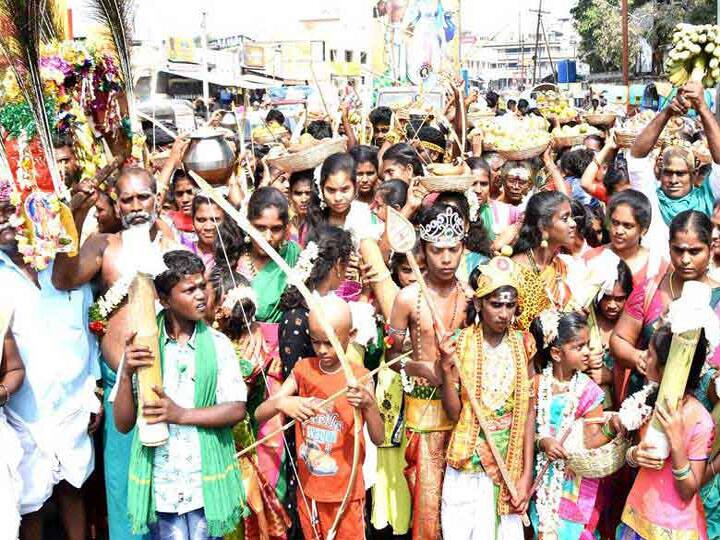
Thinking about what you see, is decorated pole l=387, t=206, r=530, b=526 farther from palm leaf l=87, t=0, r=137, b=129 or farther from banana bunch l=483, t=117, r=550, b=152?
banana bunch l=483, t=117, r=550, b=152

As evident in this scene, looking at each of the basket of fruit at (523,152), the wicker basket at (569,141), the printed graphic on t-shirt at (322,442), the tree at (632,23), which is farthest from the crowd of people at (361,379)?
the tree at (632,23)

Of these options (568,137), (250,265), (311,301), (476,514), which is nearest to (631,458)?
(476,514)

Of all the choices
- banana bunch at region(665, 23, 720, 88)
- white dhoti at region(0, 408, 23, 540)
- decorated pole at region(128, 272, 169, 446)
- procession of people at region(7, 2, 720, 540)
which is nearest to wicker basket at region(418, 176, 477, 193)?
procession of people at region(7, 2, 720, 540)

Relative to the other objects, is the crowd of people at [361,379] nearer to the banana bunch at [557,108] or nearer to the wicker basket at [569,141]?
the wicker basket at [569,141]

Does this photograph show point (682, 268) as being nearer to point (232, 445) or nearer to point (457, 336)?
point (457, 336)

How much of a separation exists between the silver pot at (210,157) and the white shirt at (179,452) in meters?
1.63

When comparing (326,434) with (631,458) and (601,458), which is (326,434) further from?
(631,458)

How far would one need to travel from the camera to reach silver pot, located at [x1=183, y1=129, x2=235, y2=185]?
512 centimetres

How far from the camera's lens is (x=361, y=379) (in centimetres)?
360

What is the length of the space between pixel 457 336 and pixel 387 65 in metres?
19.9

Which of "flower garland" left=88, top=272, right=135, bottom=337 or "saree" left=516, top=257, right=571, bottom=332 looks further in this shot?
"flower garland" left=88, top=272, right=135, bottom=337

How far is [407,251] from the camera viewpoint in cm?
377

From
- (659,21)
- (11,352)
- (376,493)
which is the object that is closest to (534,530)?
(376,493)

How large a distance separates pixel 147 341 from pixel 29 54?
1.67 m
